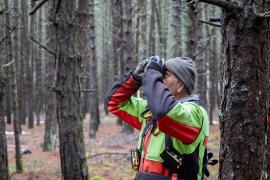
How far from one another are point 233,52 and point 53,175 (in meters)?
8.48

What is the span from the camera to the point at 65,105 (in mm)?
5613

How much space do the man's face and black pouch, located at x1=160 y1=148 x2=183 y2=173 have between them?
48 cm

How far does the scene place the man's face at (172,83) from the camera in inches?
132

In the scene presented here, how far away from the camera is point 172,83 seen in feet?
11.0

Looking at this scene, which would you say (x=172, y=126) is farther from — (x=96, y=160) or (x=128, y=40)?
(x=128, y=40)

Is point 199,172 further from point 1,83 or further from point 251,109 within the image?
point 1,83

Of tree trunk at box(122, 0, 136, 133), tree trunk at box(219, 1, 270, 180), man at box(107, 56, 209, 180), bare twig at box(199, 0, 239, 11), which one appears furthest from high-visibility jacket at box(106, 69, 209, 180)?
tree trunk at box(122, 0, 136, 133)

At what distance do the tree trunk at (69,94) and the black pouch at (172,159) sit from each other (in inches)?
105

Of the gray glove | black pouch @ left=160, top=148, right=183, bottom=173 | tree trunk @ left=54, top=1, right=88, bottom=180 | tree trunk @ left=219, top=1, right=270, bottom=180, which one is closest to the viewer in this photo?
tree trunk @ left=219, top=1, right=270, bottom=180

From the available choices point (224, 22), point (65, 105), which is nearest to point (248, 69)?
point (224, 22)

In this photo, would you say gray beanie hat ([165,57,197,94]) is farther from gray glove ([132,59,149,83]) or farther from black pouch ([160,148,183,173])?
black pouch ([160,148,183,173])

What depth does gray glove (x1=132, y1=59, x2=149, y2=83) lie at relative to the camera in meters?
3.45

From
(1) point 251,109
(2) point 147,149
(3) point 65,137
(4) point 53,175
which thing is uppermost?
(1) point 251,109

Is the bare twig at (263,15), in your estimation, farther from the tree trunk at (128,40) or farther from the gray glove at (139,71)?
the tree trunk at (128,40)
